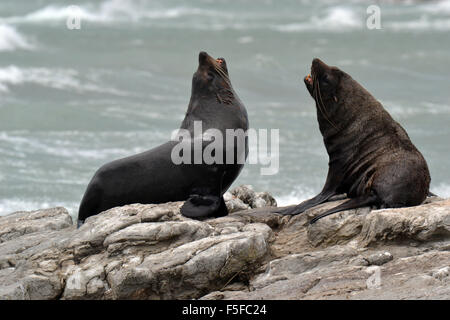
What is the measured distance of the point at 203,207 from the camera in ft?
25.3

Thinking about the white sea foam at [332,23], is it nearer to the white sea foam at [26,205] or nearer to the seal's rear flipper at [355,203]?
the white sea foam at [26,205]

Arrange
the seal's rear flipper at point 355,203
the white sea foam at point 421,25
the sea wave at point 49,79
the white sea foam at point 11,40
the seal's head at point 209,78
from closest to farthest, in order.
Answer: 1. the seal's rear flipper at point 355,203
2. the seal's head at point 209,78
3. the sea wave at point 49,79
4. the white sea foam at point 11,40
5. the white sea foam at point 421,25

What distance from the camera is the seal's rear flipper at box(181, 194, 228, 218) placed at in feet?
24.7

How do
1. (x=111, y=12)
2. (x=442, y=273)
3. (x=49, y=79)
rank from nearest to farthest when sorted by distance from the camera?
(x=442, y=273), (x=49, y=79), (x=111, y=12)

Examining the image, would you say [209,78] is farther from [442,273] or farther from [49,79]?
[49,79]

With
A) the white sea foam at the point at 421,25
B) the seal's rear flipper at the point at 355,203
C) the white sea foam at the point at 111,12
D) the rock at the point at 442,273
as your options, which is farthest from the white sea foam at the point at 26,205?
the white sea foam at the point at 111,12

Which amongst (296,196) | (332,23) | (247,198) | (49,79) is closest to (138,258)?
(247,198)

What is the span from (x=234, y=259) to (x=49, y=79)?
17375 millimetres

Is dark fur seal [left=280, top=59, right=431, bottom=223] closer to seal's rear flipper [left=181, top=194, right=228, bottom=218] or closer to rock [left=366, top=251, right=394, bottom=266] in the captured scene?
seal's rear flipper [left=181, top=194, right=228, bottom=218]

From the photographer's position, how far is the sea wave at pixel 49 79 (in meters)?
22.0

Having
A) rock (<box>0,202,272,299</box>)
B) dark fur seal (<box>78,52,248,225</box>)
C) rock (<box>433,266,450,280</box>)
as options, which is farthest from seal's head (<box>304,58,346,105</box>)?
rock (<box>433,266,450,280</box>)

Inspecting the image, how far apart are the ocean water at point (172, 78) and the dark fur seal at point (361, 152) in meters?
5.23

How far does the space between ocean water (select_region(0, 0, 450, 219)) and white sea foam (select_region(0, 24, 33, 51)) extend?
0.08 metres

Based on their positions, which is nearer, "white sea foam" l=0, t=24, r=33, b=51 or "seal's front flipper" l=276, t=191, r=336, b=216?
"seal's front flipper" l=276, t=191, r=336, b=216
